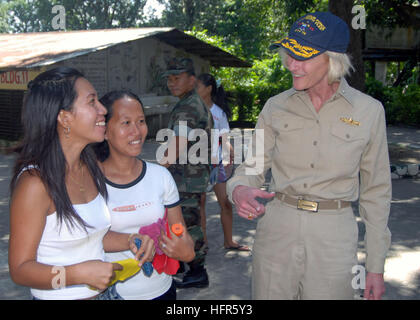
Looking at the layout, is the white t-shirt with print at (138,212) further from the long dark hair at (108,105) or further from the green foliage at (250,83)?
the green foliage at (250,83)

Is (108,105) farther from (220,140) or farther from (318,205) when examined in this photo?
(220,140)

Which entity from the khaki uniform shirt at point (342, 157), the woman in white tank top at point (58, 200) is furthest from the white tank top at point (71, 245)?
the khaki uniform shirt at point (342, 157)

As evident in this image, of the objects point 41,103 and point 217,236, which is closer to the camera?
point 41,103

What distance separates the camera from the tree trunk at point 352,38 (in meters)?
11.9

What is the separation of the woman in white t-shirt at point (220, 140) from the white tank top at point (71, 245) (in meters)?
3.11

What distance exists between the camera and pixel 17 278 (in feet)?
6.62

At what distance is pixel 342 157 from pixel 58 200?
4.90ft

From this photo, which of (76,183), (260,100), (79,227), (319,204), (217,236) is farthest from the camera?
(260,100)

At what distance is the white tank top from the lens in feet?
6.92

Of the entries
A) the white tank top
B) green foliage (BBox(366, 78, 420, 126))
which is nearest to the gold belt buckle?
the white tank top
